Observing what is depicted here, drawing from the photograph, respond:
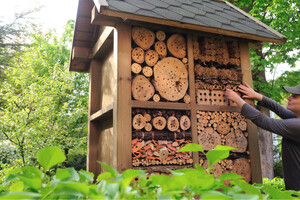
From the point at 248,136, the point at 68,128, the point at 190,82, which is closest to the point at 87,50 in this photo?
the point at 190,82

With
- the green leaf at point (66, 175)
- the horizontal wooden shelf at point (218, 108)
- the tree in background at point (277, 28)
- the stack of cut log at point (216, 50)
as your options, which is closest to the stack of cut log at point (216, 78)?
the stack of cut log at point (216, 50)

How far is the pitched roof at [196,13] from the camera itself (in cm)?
251

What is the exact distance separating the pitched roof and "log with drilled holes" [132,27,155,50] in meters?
0.26

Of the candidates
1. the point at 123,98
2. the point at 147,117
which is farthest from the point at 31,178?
the point at 147,117

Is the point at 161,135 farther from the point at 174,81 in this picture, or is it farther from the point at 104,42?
the point at 104,42

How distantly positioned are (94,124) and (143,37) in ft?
5.50

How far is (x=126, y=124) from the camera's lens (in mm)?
2518

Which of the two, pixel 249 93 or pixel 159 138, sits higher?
pixel 249 93

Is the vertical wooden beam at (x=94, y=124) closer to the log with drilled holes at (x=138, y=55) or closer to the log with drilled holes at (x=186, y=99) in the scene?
the log with drilled holes at (x=138, y=55)

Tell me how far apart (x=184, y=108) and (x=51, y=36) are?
47.2 feet

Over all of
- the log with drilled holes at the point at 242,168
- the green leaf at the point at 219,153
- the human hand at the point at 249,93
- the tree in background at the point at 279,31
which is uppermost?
the tree in background at the point at 279,31

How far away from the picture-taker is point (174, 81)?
112 inches

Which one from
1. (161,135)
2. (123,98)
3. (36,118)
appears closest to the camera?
(123,98)

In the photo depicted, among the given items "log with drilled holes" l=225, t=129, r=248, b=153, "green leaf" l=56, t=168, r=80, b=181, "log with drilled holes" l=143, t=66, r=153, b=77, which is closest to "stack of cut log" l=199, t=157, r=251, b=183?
"log with drilled holes" l=225, t=129, r=248, b=153
